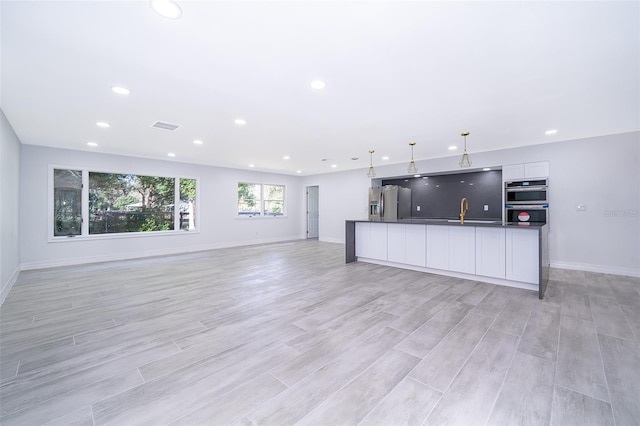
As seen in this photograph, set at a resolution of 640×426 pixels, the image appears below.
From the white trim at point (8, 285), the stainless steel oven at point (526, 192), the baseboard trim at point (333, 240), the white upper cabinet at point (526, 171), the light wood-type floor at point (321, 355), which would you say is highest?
the white upper cabinet at point (526, 171)

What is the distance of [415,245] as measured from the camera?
5.17 meters

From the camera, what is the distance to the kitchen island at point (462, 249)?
392cm

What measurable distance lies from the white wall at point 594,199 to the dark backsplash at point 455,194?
0.72 metres

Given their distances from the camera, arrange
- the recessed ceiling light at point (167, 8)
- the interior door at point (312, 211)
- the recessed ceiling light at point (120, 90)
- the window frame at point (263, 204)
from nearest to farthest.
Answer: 1. the recessed ceiling light at point (167, 8)
2. the recessed ceiling light at point (120, 90)
3. the window frame at point (263, 204)
4. the interior door at point (312, 211)

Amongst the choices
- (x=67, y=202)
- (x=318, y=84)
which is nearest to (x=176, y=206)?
(x=67, y=202)

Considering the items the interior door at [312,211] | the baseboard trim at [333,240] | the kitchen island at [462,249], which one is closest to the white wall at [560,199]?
the kitchen island at [462,249]

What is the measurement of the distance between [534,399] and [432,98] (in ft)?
9.99

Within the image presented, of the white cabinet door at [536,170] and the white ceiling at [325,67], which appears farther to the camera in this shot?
the white cabinet door at [536,170]

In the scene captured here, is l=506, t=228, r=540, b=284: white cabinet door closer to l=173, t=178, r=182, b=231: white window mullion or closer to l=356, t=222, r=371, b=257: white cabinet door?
l=356, t=222, r=371, b=257: white cabinet door

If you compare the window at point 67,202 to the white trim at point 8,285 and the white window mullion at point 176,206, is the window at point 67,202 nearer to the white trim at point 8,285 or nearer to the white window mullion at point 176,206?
the white trim at point 8,285

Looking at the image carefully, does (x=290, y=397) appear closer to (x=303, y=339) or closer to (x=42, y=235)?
(x=303, y=339)

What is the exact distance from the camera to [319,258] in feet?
21.6

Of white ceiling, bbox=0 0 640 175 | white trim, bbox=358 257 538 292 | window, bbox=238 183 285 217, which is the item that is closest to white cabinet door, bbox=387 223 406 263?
white trim, bbox=358 257 538 292

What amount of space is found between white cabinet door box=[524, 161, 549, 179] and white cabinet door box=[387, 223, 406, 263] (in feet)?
9.92
